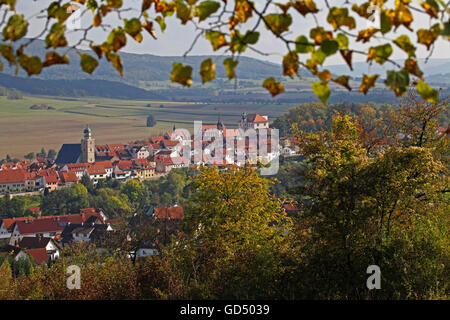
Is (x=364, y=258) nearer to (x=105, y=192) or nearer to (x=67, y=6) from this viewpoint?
(x=67, y=6)

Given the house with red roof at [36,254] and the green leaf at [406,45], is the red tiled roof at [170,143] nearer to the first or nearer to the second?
the house with red roof at [36,254]

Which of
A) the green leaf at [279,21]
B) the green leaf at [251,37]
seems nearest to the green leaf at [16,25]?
the green leaf at [251,37]

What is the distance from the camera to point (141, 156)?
93625mm

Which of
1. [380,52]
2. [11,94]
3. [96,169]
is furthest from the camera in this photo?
[11,94]

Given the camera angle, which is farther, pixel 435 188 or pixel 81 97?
pixel 81 97

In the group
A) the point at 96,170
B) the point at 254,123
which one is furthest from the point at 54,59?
the point at 254,123

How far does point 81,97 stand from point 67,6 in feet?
634

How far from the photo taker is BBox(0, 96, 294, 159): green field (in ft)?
354

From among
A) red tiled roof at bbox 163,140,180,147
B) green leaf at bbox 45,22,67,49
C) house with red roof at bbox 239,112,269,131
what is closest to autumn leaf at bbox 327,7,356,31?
green leaf at bbox 45,22,67,49

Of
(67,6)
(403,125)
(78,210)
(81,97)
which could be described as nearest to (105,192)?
(78,210)

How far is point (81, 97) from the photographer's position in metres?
189

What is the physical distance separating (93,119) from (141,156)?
44127mm

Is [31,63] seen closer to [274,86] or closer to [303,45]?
[274,86]

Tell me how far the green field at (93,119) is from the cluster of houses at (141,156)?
8794 millimetres
